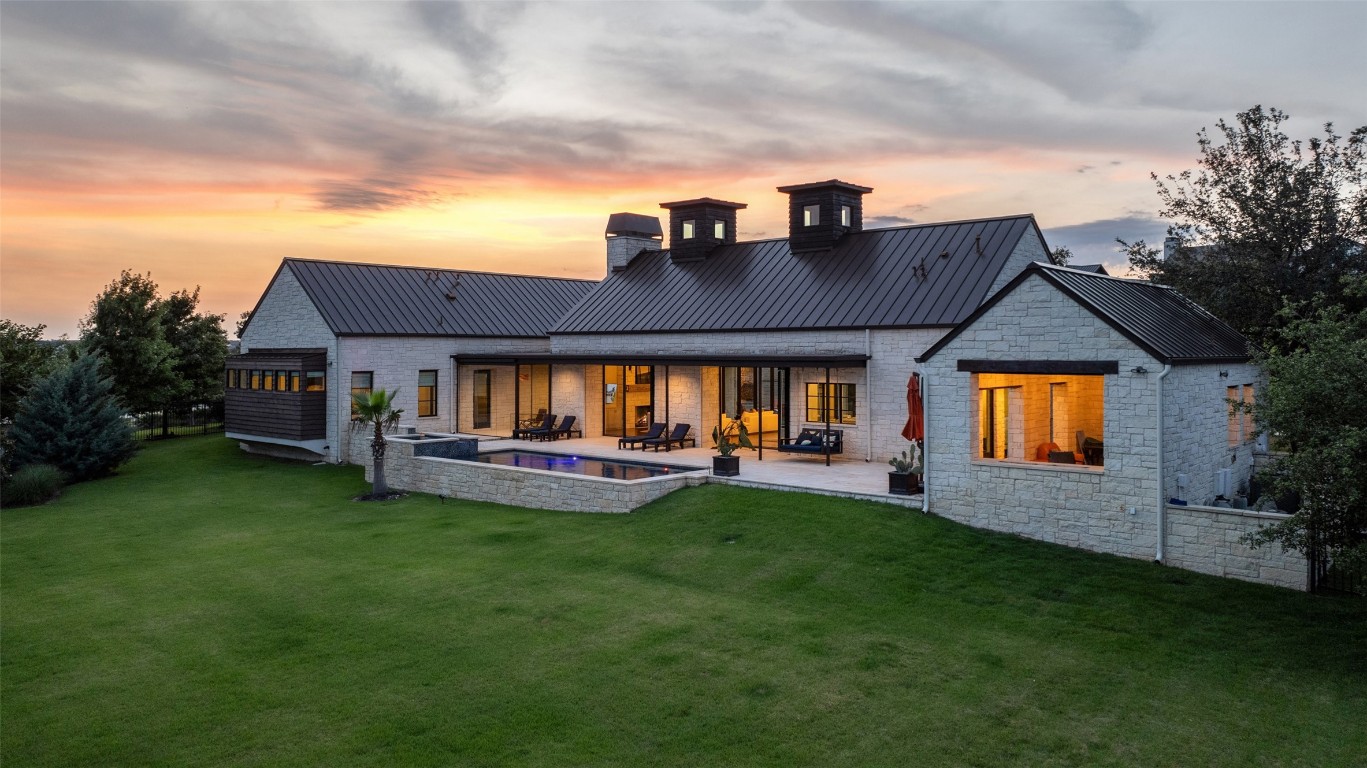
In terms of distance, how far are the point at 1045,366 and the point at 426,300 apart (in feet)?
73.2

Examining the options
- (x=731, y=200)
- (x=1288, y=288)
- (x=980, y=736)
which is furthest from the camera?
(x=731, y=200)

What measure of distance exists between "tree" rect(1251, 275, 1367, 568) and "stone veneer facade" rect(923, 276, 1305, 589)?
86.4 inches

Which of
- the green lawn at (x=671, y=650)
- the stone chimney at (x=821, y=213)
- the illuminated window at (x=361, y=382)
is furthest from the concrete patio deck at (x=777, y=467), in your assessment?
the stone chimney at (x=821, y=213)

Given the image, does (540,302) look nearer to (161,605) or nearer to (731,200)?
(731,200)

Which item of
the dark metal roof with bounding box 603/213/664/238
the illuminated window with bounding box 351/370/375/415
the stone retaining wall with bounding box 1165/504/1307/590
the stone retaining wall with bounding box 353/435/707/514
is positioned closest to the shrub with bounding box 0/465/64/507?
the illuminated window with bounding box 351/370/375/415

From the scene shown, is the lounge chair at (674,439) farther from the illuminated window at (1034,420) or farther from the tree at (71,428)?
the tree at (71,428)

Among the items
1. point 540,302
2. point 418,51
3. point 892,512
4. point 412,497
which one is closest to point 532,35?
point 418,51

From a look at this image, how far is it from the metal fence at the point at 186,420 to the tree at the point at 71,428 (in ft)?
31.0

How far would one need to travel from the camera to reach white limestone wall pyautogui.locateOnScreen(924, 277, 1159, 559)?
1377 centimetres

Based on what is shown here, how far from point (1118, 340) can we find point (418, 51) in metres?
15.4

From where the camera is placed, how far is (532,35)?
774 inches

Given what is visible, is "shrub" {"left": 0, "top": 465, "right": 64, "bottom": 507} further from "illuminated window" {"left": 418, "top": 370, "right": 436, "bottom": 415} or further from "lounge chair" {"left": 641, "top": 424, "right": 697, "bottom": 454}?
"lounge chair" {"left": 641, "top": 424, "right": 697, "bottom": 454}

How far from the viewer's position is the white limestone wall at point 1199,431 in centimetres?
1395

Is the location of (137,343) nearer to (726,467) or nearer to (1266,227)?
(726,467)
